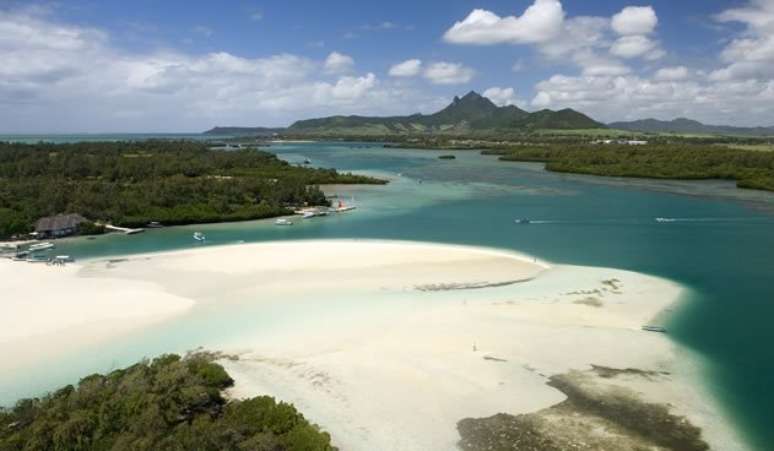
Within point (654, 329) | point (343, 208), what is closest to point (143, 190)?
point (343, 208)

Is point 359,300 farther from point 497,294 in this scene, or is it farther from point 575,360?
point 575,360

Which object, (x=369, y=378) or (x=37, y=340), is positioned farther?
(x=37, y=340)

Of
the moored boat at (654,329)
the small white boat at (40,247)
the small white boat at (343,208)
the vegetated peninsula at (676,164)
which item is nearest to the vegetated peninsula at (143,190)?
the small white boat at (343,208)

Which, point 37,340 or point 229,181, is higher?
point 229,181

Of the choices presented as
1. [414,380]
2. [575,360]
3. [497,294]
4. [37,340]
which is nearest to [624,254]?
[497,294]

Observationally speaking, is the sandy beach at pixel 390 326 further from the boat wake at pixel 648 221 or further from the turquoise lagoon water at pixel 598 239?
the boat wake at pixel 648 221
